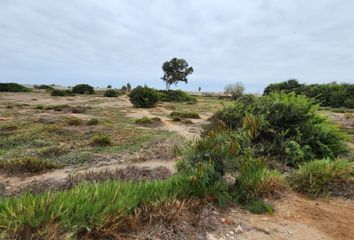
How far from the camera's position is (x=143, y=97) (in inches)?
1002

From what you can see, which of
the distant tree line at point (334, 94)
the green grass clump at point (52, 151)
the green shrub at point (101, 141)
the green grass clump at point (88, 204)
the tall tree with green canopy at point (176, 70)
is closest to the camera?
the green grass clump at point (88, 204)

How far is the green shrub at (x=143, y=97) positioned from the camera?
25.4m

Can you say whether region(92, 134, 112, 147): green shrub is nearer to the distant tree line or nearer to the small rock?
the small rock

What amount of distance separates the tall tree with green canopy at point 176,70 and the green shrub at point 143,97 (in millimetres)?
34892

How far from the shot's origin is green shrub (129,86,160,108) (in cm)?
2538

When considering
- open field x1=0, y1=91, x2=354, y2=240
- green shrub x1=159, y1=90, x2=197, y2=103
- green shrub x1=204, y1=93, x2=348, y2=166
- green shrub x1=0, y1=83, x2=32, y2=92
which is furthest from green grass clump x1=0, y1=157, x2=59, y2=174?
green shrub x1=0, y1=83, x2=32, y2=92

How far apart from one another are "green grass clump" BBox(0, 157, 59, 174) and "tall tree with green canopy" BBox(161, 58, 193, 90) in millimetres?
54880

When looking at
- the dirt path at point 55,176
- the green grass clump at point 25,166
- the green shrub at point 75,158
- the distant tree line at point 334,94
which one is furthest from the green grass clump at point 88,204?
the distant tree line at point 334,94

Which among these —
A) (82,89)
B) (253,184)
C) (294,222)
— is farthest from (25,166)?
(82,89)

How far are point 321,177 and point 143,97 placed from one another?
2141cm

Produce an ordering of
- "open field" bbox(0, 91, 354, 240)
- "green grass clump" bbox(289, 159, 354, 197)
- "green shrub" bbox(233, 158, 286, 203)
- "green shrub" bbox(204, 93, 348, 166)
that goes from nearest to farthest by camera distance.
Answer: "open field" bbox(0, 91, 354, 240)
"green shrub" bbox(233, 158, 286, 203)
"green grass clump" bbox(289, 159, 354, 197)
"green shrub" bbox(204, 93, 348, 166)

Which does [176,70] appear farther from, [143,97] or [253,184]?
[253,184]

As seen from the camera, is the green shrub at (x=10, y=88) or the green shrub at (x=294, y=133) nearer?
the green shrub at (x=294, y=133)

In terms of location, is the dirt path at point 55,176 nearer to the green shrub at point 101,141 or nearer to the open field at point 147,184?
the open field at point 147,184
